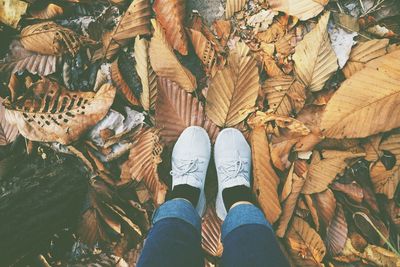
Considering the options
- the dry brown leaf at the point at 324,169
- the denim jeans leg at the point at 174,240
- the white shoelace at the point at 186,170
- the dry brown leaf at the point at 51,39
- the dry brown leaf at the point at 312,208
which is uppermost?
the dry brown leaf at the point at 51,39

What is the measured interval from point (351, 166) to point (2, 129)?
4.47ft

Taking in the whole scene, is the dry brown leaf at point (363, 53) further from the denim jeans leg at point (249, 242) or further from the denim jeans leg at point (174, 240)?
the denim jeans leg at point (174, 240)

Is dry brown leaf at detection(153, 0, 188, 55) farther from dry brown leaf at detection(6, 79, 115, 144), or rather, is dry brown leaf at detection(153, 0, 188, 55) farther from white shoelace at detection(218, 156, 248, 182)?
white shoelace at detection(218, 156, 248, 182)

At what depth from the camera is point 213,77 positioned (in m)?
1.30

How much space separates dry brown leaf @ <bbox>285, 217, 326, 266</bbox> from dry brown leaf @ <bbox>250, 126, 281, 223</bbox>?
9 centimetres

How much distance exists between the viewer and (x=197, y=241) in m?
1.11

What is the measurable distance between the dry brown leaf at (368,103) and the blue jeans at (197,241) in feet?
1.41

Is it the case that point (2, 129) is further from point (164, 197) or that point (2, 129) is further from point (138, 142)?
point (164, 197)

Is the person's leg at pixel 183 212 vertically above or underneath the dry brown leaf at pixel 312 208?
above

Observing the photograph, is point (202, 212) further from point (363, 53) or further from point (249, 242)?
point (363, 53)

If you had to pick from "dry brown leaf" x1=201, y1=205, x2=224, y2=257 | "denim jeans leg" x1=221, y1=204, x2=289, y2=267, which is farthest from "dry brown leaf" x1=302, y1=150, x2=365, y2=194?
"dry brown leaf" x1=201, y1=205, x2=224, y2=257

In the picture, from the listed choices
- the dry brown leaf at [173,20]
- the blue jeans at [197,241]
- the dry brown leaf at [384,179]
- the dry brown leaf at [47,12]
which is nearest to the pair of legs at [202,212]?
the blue jeans at [197,241]

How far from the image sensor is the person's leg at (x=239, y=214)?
3.28ft

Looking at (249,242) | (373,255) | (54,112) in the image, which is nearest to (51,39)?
(54,112)
